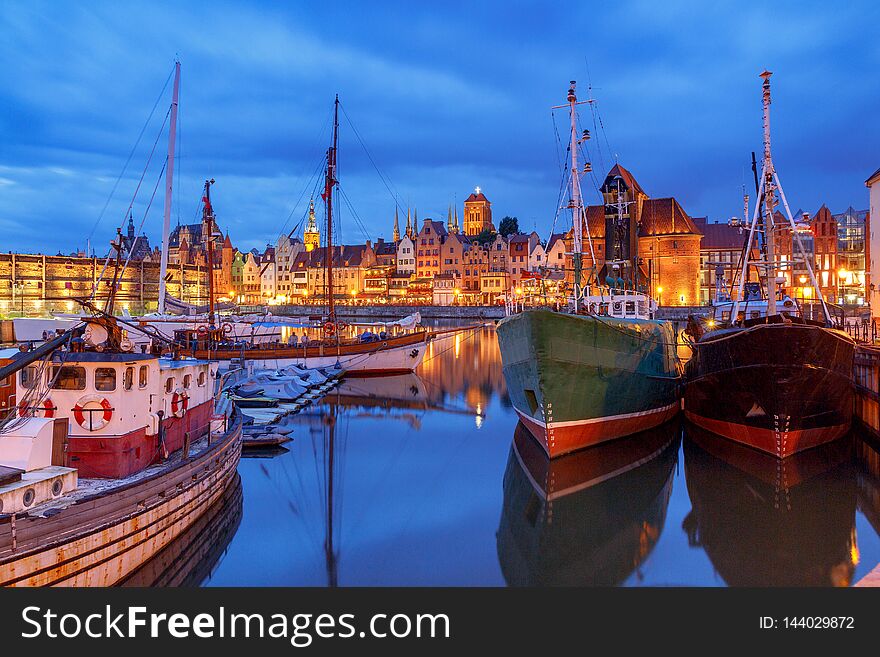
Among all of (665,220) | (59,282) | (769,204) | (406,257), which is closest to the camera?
(769,204)

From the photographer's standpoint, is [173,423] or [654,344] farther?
[654,344]

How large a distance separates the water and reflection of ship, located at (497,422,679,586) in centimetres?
5

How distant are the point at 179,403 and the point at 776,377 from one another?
671 inches

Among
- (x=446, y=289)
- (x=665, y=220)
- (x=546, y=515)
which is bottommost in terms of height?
(x=546, y=515)

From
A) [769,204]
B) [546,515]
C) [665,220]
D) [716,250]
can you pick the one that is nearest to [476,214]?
[716,250]

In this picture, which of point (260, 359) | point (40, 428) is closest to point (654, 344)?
point (40, 428)

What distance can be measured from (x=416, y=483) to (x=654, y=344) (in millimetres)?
10463

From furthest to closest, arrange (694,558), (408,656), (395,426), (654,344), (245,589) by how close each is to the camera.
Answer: (395,426) < (654,344) < (694,558) < (245,589) < (408,656)

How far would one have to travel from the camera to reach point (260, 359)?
42906 mm

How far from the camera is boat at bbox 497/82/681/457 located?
65.9 feet

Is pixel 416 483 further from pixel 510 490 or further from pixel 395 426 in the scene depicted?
pixel 395 426

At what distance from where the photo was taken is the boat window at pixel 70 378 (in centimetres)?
1295

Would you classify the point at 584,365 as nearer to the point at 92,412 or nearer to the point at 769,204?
the point at 769,204

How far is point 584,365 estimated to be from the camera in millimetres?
20609
